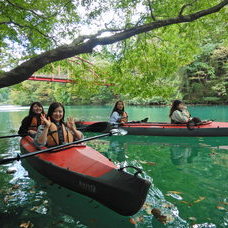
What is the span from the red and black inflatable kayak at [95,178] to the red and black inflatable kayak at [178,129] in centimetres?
429

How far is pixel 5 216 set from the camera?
8.85 feet

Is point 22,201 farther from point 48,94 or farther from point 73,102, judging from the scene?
point 48,94

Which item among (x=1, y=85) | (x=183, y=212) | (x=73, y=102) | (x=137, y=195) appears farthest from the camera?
(x=73, y=102)

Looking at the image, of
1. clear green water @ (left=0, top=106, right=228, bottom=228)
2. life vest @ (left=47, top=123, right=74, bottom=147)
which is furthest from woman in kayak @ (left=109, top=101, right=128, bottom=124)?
life vest @ (left=47, top=123, right=74, bottom=147)

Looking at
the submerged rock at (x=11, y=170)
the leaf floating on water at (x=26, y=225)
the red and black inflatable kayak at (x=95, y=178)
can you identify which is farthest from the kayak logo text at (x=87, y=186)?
the submerged rock at (x=11, y=170)

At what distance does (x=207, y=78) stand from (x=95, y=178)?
1134 inches

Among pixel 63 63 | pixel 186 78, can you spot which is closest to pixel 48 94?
pixel 186 78

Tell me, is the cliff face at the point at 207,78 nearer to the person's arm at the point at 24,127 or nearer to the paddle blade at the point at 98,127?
the paddle blade at the point at 98,127

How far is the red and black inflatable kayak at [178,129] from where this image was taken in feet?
22.4

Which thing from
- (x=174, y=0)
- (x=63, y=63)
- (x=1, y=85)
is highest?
(x=174, y=0)

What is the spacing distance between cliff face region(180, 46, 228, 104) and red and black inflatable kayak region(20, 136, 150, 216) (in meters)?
25.0

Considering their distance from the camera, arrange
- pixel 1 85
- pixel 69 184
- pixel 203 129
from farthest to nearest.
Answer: pixel 203 129
pixel 1 85
pixel 69 184

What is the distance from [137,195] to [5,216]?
1.77 metres

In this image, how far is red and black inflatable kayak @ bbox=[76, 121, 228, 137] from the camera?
6826mm
